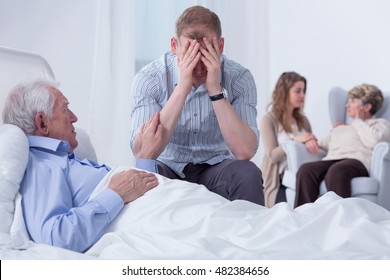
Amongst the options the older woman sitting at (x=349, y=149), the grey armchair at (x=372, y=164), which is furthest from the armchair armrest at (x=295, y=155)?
the older woman sitting at (x=349, y=149)

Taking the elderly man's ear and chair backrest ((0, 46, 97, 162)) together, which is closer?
the elderly man's ear

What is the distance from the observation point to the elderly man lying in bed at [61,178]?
1.79m

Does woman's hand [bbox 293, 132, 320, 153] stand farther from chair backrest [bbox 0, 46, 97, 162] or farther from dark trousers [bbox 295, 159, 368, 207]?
chair backrest [bbox 0, 46, 97, 162]

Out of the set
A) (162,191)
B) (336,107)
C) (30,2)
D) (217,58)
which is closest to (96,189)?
(162,191)

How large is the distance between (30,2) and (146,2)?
95cm

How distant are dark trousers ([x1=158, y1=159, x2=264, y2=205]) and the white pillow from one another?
620 mm

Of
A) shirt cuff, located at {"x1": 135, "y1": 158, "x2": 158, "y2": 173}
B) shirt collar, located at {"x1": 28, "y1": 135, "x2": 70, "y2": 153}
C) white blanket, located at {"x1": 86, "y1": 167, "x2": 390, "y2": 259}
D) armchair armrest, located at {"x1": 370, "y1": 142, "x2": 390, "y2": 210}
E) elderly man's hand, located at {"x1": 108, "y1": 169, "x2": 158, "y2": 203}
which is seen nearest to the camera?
white blanket, located at {"x1": 86, "y1": 167, "x2": 390, "y2": 259}

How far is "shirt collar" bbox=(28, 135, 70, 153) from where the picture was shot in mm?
2029

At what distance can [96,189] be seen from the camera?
1943 millimetres

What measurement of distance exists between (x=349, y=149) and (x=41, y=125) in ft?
9.58

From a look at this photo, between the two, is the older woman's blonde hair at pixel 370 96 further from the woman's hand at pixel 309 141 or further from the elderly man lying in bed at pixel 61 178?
the elderly man lying in bed at pixel 61 178

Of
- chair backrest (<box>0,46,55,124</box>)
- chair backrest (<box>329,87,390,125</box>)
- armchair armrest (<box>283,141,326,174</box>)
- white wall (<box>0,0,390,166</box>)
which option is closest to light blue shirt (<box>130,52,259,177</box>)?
chair backrest (<box>0,46,55,124</box>)

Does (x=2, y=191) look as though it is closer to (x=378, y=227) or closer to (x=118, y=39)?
(x=378, y=227)

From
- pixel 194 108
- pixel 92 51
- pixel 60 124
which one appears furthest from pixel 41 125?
pixel 92 51
